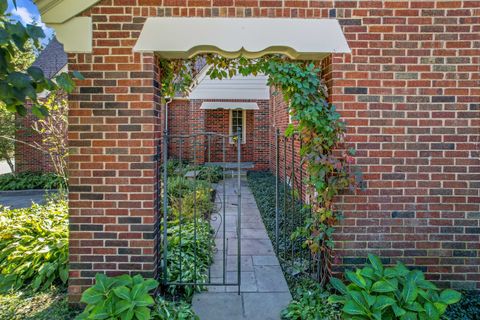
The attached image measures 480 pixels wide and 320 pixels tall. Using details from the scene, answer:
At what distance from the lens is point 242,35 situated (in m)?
3.36

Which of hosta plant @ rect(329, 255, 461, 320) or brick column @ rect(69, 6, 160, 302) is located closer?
hosta plant @ rect(329, 255, 461, 320)

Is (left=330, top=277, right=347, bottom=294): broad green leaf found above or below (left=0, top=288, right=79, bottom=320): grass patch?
above

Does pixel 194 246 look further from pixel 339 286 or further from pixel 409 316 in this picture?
pixel 409 316

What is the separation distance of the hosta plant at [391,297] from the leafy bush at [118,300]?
5.54ft

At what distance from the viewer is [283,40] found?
3.36 meters

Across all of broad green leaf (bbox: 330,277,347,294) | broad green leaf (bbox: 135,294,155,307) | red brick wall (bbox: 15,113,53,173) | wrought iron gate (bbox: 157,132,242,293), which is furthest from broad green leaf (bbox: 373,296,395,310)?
red brick wall (bbox: 15,113,53,173)

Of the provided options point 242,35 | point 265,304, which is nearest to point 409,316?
point 265,304

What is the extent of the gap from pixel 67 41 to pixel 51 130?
130 inches

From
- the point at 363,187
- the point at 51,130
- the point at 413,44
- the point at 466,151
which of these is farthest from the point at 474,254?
the point at 51,130

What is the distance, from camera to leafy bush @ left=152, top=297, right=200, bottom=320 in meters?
3.05

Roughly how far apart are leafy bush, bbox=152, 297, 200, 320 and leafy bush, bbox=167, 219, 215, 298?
0.43m

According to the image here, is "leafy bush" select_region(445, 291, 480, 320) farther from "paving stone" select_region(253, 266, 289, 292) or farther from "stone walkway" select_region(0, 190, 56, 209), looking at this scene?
"stone walkway" select_region(0, 190, 56, 209)

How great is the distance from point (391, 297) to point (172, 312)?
2059 millimetres

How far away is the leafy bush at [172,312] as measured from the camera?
3051mm
